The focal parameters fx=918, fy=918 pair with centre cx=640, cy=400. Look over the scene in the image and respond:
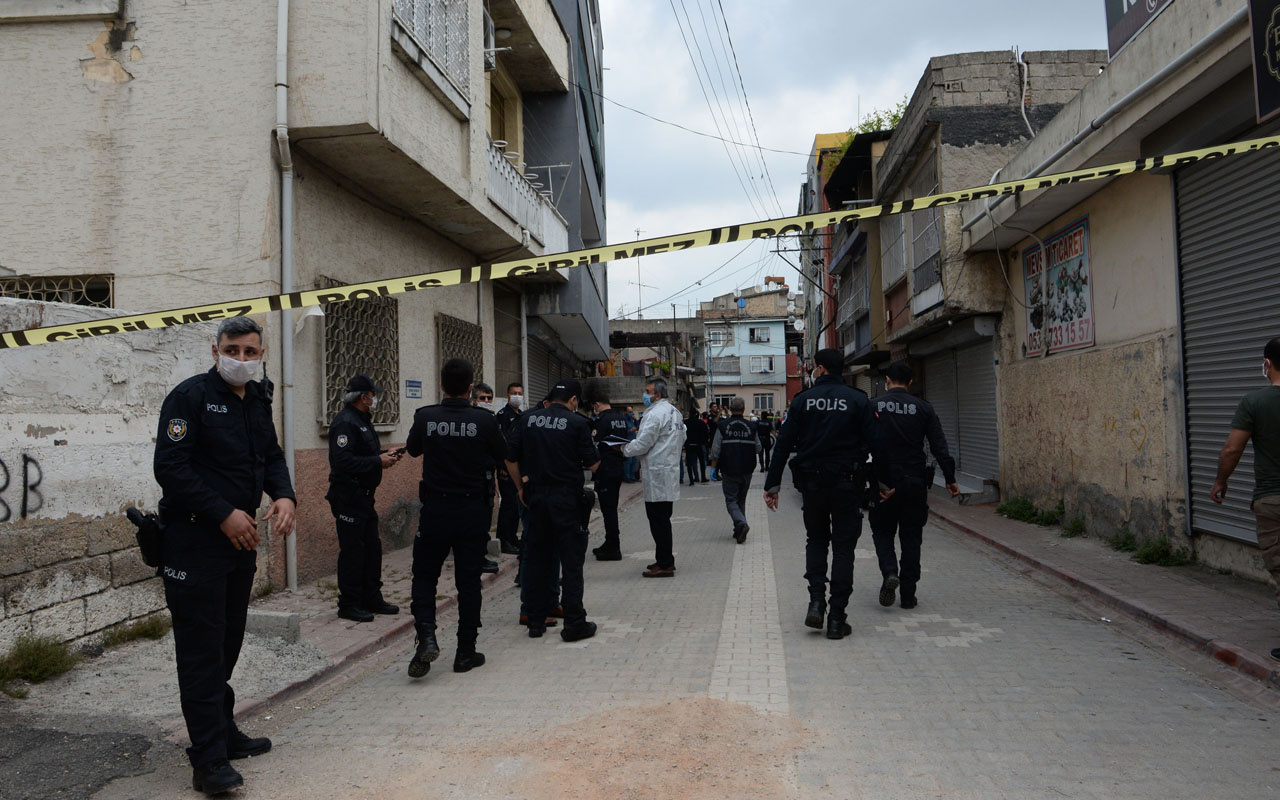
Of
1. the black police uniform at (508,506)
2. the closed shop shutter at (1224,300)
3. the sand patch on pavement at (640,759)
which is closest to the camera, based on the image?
the sand patch on pavement at (640,759)

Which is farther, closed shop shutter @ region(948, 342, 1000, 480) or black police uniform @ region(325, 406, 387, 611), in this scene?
closed shop shutter @ region(948, 342, 1000, 480)

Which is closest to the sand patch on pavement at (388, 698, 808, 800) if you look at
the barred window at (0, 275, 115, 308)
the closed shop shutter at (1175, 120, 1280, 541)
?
the closed shop shutter at (1175, 120, 1280, 541)

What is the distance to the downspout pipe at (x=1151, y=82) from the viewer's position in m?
6.75

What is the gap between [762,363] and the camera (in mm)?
65250

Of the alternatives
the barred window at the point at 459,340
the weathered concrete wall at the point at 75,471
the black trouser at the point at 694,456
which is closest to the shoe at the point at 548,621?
the weathered concrete wall at the point at 75,471

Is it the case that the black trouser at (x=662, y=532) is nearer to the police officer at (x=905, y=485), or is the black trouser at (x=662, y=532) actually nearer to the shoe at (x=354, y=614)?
the police officer at (x=905, y=485)

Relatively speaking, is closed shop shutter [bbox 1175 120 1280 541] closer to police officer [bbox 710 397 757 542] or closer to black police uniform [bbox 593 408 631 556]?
police officer [bbox 710 397 757 542]

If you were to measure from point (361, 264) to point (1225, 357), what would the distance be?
841cm

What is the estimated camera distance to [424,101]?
964 centimetres

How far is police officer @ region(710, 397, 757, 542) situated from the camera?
1138 cm

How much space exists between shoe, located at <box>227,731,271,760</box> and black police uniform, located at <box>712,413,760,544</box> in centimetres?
760

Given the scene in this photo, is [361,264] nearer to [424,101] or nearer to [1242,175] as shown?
[424,101]

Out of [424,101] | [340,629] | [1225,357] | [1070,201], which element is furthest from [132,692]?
[1070,201]

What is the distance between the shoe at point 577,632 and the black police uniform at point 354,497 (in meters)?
1.66
